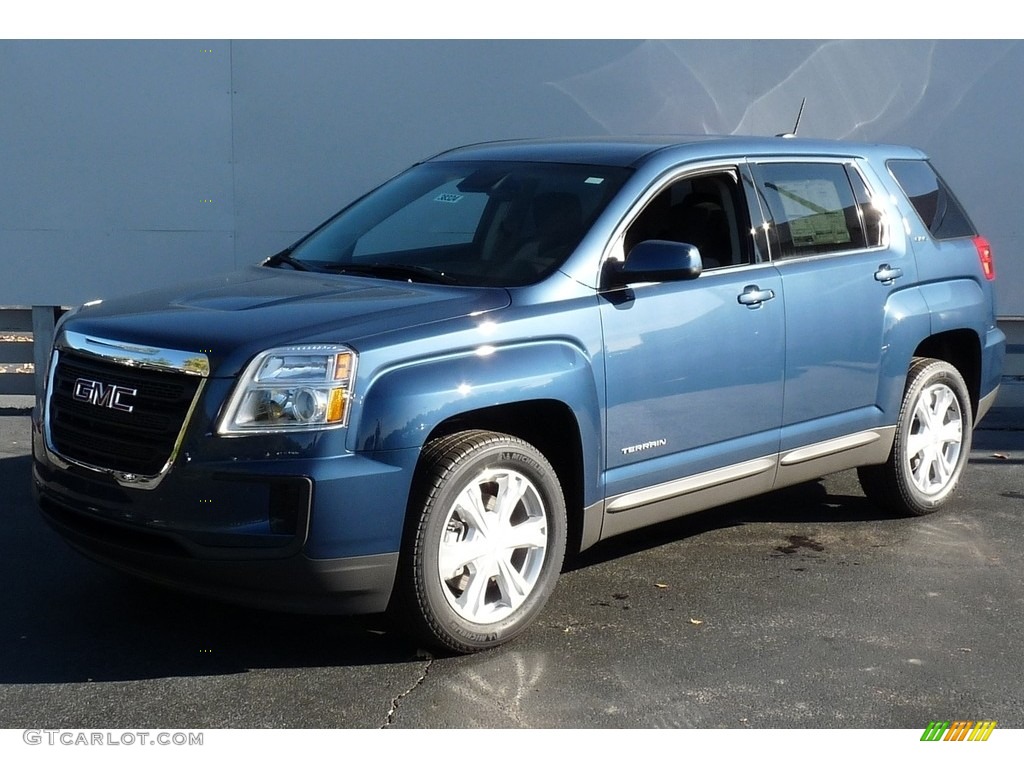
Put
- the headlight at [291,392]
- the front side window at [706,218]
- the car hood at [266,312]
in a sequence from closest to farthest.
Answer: the headlight at [291,392] → the car hood at [266,312] → the front side window at [706,218]

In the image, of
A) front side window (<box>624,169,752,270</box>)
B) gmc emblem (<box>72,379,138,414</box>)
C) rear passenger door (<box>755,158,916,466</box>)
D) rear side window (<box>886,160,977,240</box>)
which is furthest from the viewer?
rear side window (<box>886,160,977,240</box>)

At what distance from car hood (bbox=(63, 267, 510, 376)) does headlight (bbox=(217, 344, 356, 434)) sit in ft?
0.15

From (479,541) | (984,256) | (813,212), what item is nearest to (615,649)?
(479,541)

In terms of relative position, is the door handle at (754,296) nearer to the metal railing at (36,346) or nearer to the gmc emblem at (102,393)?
the gmc emblem at (102,393)

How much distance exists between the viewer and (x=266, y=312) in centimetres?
439

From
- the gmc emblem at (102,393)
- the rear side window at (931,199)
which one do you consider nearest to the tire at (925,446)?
the rear side window at (931,199)

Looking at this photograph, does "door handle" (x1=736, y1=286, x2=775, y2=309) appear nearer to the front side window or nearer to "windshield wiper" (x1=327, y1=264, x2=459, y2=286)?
the front side window

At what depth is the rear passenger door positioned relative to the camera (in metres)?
5.54

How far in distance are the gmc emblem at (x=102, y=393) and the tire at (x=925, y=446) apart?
3620mm

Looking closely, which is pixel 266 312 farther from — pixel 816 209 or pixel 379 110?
pixel 379 110

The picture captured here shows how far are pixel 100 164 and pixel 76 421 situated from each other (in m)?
4.90

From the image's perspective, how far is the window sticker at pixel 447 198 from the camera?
218 inches
